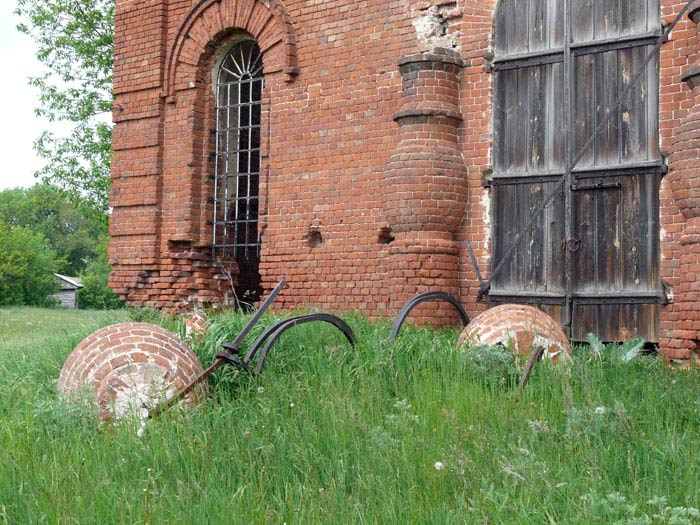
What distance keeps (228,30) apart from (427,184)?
4004mm

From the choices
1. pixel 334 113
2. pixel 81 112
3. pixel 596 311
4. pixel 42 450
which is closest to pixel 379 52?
pixel 334 113

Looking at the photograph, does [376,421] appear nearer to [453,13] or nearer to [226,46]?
[453,13]

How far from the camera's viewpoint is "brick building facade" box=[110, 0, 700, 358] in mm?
7715

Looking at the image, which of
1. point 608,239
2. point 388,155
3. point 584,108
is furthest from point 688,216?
point 388,155

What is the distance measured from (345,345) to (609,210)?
320 cm

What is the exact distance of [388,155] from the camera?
9.07 m

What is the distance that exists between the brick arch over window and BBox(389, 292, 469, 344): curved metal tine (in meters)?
3.74

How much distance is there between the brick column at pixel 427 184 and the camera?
852 centimetres

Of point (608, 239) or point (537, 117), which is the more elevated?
point (537, 117)

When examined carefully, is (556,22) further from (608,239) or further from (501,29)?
(608,239)

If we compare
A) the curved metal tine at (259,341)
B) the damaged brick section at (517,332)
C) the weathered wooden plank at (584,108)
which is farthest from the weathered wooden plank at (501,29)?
the curved metal tine at (259,341)

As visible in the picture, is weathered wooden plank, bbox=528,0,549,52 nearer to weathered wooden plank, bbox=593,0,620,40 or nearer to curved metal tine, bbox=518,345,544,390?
weathered wooden plank, bbox=593,0,620,40

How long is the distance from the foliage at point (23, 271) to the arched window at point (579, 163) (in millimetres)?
29587

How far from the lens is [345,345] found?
6492mm
